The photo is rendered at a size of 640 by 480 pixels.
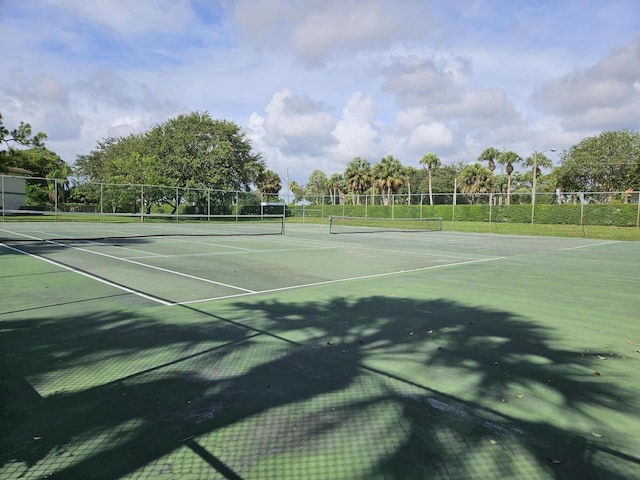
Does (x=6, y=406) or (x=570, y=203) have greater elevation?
(x=570, y=203)

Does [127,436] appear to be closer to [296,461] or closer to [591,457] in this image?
[296,461]

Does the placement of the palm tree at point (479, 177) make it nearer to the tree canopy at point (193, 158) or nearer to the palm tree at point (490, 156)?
the palm tree at point (490, 156)

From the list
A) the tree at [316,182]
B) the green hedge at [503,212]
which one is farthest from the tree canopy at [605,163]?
the tree at [316,182]

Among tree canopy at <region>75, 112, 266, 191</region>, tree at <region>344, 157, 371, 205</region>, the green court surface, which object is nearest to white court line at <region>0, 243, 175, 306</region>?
the green court surface

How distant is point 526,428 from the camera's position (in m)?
2.83

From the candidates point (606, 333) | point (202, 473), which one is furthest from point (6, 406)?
point (606, 333)

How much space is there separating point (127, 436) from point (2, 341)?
276cm

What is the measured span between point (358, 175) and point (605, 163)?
3291cm

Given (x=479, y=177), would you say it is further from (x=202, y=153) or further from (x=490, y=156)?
(x=202, y=153)

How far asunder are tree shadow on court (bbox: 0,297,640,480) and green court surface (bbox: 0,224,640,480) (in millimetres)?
14

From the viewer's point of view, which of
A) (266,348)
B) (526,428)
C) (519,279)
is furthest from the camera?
(519,279)

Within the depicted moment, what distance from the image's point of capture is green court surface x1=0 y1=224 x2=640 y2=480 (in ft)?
8.01

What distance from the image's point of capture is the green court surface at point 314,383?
2.44m

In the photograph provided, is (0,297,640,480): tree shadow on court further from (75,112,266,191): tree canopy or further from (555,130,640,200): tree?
(555,130,640,200): tree
